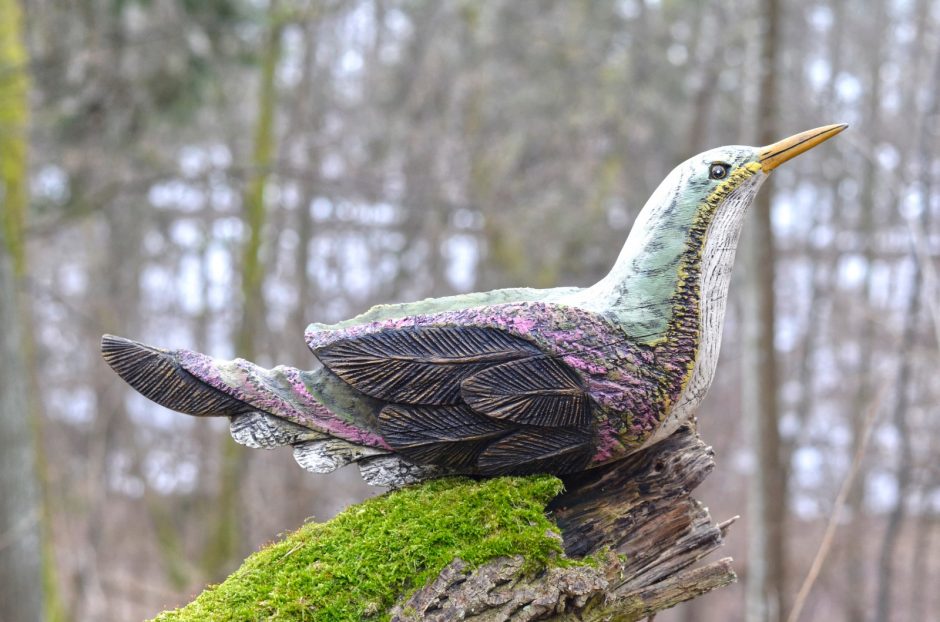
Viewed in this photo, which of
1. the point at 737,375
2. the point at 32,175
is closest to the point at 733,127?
the point at 737,375

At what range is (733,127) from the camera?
9.48 m

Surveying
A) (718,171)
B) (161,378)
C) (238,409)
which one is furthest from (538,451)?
(161,378)

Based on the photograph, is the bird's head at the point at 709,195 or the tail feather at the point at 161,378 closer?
the tail feather at the point at 161,378

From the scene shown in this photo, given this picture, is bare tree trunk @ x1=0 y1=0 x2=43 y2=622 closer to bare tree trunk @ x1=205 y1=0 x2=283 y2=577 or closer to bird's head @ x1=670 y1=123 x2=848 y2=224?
bare tree trunk @ x1=205 y1=0 x2=283 y2=577

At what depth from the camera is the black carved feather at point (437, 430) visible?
2.50 m

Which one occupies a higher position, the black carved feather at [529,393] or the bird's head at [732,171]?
the bird's head at [732,171]

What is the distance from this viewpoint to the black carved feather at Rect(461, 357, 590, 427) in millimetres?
2441

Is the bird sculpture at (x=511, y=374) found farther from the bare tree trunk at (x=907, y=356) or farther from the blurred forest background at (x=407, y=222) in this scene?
the bare tree trunk at (x=907, y=356)

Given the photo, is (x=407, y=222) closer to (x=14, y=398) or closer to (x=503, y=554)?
(x=14, y=398)

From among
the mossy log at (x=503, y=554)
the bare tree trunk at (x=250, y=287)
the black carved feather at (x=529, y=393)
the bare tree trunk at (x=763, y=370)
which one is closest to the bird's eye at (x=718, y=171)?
the black carved feather at (x=529, y=393)

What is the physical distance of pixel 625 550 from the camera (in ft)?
8.64

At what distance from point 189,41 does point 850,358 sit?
8744 mm

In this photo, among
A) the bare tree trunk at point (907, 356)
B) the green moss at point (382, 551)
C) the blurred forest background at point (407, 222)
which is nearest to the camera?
the green moss at point (382, 551)

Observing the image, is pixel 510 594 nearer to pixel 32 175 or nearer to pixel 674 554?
pixel 674 554
